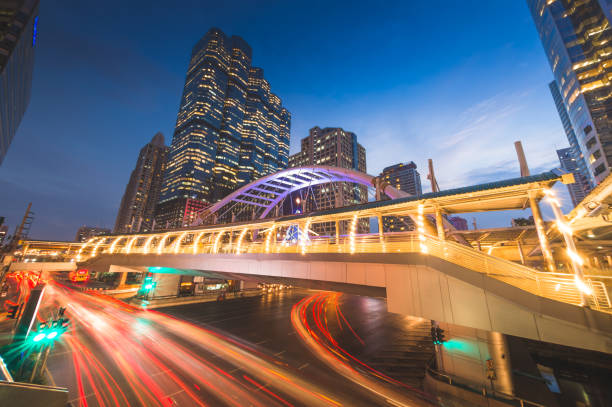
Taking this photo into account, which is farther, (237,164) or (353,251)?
(237,164)

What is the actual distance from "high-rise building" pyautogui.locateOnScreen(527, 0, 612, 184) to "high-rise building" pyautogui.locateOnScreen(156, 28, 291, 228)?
157 m

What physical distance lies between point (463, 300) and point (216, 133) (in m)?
172

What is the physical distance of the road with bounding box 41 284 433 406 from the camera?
11086 millimetres

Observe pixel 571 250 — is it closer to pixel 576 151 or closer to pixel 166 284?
pixel 166 284

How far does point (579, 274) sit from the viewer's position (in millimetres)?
8133

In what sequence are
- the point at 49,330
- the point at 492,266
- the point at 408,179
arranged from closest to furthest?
the point at 492,266 < the point at 49,330 < the point at 408,179

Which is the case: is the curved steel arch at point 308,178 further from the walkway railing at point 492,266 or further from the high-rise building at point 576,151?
the high-rise building at point 576,151

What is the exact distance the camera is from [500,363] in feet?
36.8

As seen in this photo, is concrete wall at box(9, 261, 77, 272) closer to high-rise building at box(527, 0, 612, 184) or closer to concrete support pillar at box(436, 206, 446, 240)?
concrete support pillar at box(436, 206, 446, 240)

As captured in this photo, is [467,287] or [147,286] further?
[147,286]

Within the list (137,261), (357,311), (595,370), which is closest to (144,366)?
(137,261)

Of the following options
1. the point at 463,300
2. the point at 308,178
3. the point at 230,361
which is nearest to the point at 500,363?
the point at 463,300

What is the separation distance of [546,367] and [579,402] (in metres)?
5.22

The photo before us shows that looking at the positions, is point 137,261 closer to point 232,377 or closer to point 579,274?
point 232,377
